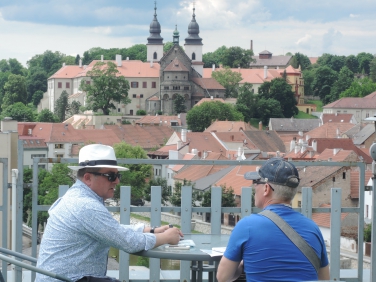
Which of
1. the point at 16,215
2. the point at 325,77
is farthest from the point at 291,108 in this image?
the point at 16,215

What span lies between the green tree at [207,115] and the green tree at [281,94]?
993 centimetres

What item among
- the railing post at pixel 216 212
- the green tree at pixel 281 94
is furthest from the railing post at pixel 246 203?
the green tree at pixel 281 94

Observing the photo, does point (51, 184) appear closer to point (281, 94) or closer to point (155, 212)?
point (155, 212)

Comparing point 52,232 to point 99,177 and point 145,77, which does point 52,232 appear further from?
point 145,77

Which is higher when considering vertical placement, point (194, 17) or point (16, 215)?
point (194, 17)

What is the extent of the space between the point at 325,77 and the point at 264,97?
68.5ft

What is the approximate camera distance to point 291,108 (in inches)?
3895

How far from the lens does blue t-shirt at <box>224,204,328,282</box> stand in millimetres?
3600

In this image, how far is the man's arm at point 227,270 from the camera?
146 inches

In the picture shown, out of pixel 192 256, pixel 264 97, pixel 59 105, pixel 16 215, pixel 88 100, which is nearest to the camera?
pixel 192 256

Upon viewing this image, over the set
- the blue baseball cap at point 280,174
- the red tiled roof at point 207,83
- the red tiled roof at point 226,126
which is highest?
the red tiled roof at point 207,83

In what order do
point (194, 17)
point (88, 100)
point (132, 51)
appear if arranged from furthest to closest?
point (132, 51) < point (194, 17) < point (88, 100)

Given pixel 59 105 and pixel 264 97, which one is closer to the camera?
pixel 264 97

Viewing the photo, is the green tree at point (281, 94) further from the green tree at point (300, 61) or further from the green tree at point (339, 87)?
the green tree at point (300, 61)
